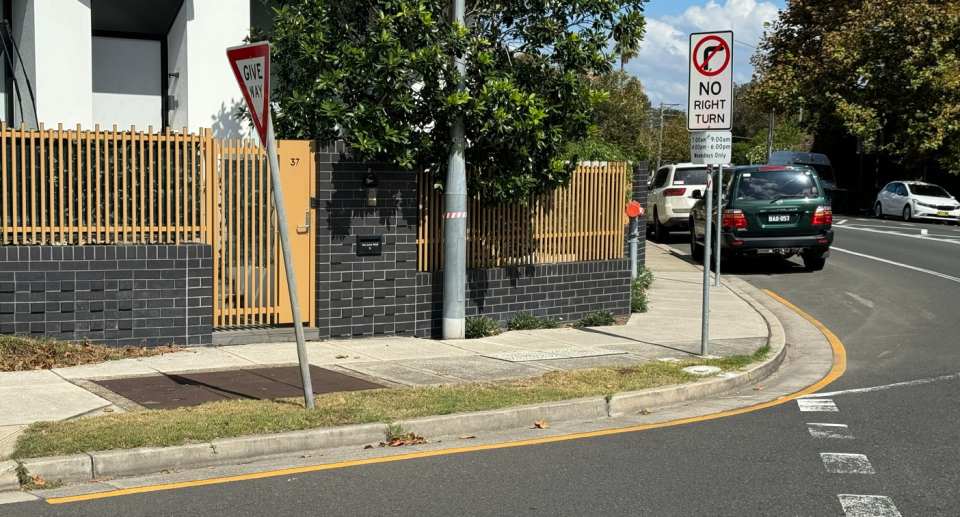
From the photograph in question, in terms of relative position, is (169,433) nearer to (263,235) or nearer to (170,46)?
(263,235)

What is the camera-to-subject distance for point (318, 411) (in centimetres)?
777

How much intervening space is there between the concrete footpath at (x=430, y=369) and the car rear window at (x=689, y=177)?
10596 mm

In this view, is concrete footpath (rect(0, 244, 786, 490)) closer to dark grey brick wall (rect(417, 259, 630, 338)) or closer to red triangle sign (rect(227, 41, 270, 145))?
dark grey brick wall (rect(417, 259, 630, 338))

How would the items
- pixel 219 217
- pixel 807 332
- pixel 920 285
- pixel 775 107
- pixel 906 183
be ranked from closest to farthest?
pixel 219 217, pixel 807 332, pixel 920 285, pixel 906 183, pixel 775 107

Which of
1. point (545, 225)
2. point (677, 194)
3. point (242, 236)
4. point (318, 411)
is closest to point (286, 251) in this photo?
point (318, 411)

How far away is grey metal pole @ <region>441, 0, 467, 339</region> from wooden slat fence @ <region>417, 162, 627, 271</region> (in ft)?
1.29

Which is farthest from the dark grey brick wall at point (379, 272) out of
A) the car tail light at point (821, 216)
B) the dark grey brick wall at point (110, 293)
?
the car tail light at point (821, 216)

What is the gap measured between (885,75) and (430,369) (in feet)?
126

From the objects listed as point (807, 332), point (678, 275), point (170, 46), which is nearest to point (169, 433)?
point (807, 332)

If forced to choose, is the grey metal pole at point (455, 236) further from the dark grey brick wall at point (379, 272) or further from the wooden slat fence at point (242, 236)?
the wooden slat fence at point (242, 236)

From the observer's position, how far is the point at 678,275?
19453 millimetres

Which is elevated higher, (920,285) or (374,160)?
(374,160)

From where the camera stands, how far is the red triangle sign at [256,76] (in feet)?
24.3

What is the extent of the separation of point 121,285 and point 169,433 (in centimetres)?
386
